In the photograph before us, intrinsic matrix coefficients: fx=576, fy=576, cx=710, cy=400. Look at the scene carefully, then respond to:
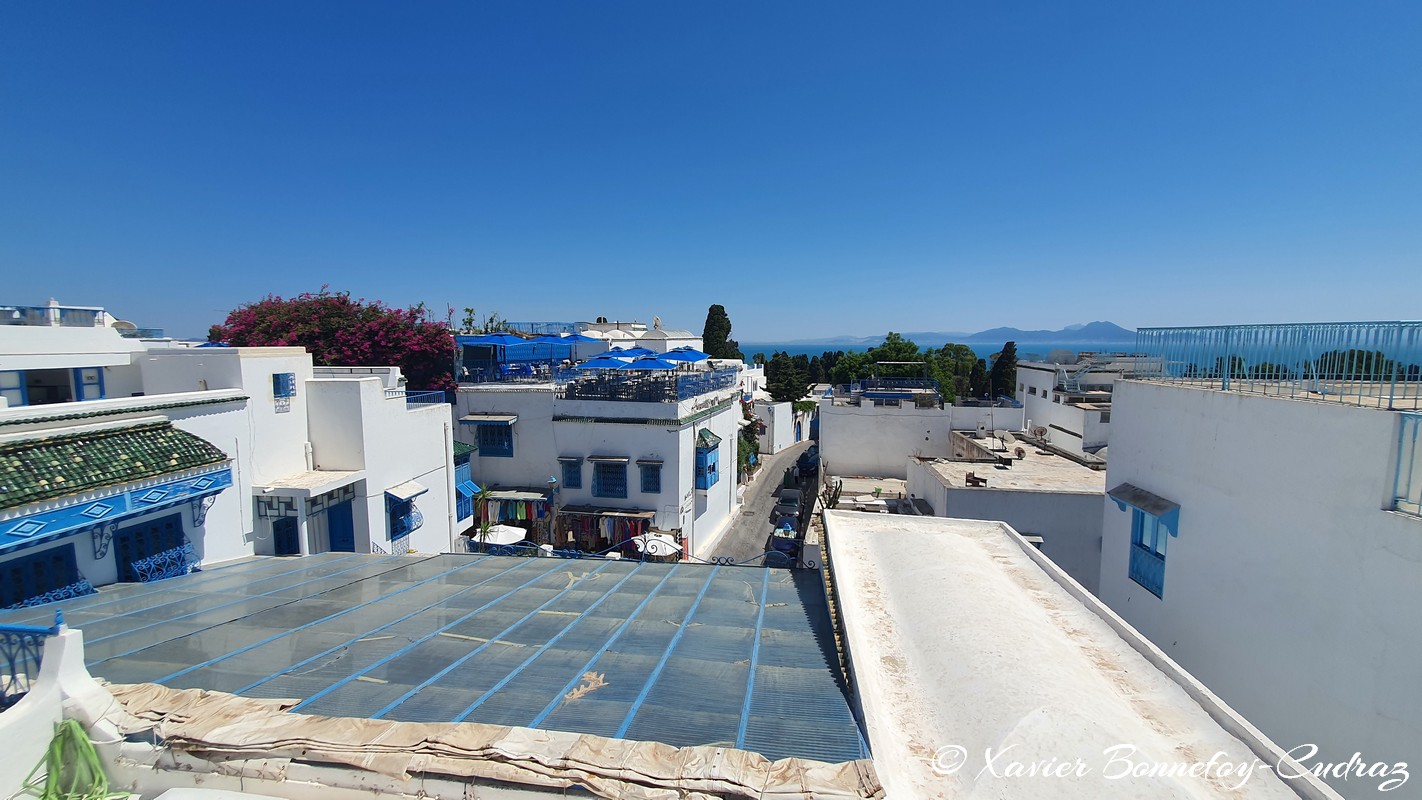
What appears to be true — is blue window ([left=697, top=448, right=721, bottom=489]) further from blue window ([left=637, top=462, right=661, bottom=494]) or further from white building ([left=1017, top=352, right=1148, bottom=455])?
white building ([left=1017, top=352, right=1148, bottom=455])

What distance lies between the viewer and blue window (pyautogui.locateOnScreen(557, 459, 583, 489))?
19203mm

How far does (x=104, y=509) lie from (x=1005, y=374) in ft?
193

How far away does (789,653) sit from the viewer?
19.2 feet

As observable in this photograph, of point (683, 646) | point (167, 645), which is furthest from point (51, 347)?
point (683, 646)

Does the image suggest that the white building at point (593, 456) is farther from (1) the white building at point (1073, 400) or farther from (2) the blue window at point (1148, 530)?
(1) the white building at point (1073, 400)

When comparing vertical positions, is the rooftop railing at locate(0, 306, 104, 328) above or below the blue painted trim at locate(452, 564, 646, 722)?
above

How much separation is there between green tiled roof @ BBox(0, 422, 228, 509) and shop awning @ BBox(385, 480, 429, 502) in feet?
14.5

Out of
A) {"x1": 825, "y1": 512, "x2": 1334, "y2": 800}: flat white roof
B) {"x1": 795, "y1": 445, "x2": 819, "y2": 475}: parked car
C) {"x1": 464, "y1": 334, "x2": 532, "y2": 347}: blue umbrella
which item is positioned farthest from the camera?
{"x1": 795, "y1": 445, "x2": 819, "y2": 475}: parked car

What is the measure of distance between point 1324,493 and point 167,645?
477 inches

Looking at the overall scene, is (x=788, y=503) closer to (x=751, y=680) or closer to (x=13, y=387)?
(x=751, y=680)

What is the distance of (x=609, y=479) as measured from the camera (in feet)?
62.4

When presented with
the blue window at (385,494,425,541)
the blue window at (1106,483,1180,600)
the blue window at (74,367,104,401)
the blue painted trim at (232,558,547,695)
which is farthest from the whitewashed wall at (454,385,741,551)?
the blue window at (1106,483,1180,600)

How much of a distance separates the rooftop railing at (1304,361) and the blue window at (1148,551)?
2341mm

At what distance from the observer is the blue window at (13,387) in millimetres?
9812
